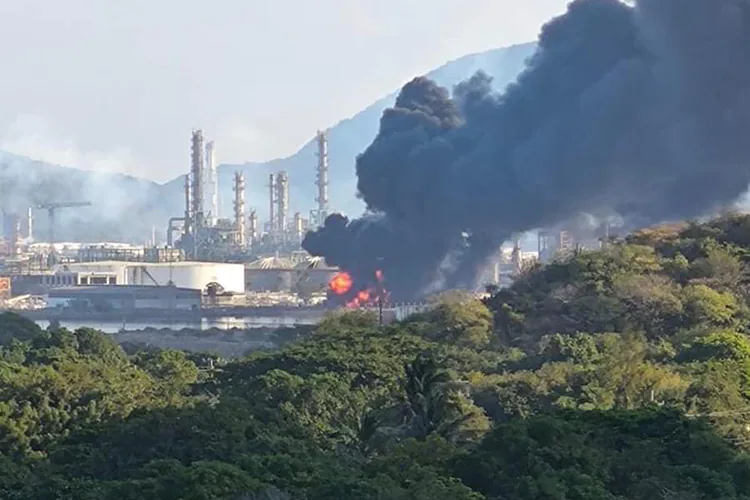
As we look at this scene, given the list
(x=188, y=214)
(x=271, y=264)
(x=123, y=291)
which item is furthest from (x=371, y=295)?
(x=188, y=214)

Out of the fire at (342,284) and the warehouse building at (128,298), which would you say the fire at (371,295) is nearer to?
the fire at (342,284)

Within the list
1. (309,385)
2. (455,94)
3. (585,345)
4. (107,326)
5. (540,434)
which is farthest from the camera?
(107,326)

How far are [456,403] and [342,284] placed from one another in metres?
75.5

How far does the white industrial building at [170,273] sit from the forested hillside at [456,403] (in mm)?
80603

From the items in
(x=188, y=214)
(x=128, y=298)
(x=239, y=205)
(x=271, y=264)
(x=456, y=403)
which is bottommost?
(x=456, y=403)

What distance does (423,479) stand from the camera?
27.8 m

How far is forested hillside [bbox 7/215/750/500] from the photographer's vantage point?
2905cm

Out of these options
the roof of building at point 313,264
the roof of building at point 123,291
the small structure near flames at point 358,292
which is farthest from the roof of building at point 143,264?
the small structure near flames at point 358,292

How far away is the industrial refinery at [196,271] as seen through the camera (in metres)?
142

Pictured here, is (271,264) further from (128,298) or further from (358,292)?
(358,292)

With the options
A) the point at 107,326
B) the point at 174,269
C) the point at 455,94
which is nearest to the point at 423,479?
the point at 455,94

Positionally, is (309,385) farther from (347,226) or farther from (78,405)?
(347,226)

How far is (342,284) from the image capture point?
115875mm

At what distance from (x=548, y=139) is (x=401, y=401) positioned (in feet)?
187
